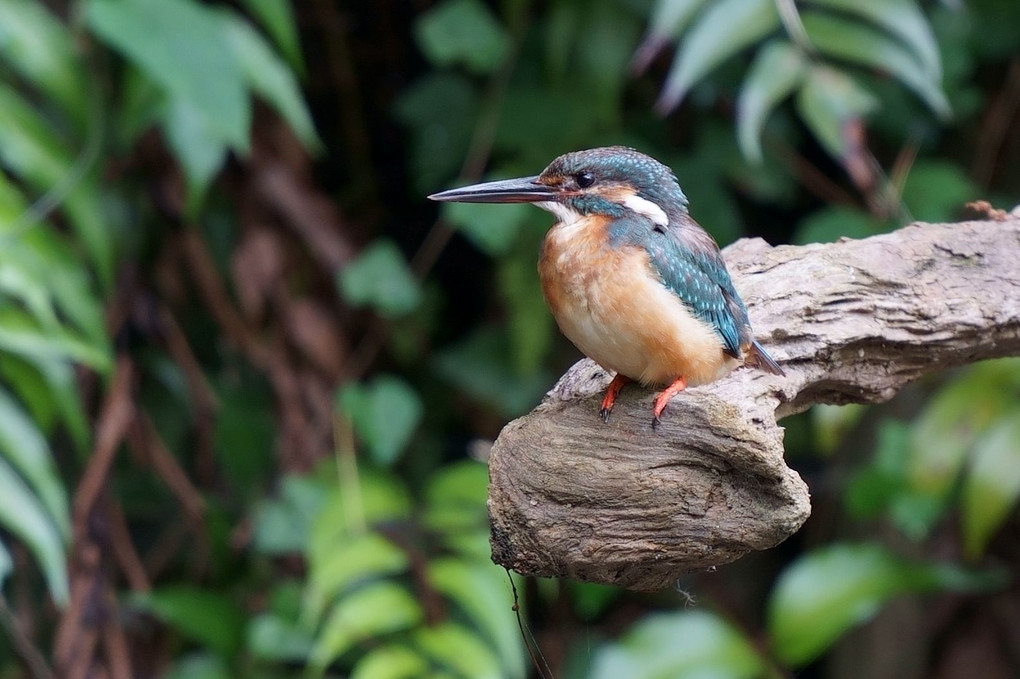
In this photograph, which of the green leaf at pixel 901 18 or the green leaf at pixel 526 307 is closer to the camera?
the green leaf at pixel 901 18

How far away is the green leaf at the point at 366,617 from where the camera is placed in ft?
7.25

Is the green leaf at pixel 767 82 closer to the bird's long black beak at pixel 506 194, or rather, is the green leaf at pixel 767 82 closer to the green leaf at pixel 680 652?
the bird's long black beak at pixel 506 194

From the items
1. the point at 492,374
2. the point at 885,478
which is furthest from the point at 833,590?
the point at 492,374

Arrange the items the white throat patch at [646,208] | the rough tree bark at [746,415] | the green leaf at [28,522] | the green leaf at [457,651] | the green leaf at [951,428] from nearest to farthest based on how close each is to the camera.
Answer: the rough tree bark at [746,415] → the white throat patch at [646,208] → the green leaf at [28,522] → the green leaf at [457,651] → the green leaf at [951,428]

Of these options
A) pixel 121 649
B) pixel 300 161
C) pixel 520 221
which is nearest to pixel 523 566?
pixel 520 221

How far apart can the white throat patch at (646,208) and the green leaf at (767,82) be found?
513mm

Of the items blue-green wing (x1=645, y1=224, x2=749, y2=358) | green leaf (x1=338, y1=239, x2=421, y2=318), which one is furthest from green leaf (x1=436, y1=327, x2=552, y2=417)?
blue-green wing (x1=645, y1=224, x2=749, y2=358)

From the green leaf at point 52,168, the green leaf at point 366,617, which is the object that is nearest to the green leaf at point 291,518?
the green leaf at point 366,617

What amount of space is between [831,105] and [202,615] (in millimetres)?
1737

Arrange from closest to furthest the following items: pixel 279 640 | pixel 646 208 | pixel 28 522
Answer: pixel 646 208 → pixel 28 522 → pixel 279 640

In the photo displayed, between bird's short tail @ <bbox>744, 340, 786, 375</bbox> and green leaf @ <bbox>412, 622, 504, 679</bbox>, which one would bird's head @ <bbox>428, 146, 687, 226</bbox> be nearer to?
bird's short tail @ <bbox>744, 340, 786, 375</bbox>

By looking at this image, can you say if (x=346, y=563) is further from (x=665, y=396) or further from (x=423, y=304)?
(x=665, y=396)

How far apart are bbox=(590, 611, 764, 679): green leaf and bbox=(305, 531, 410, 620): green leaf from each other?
49cm

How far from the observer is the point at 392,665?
2.18 metres
